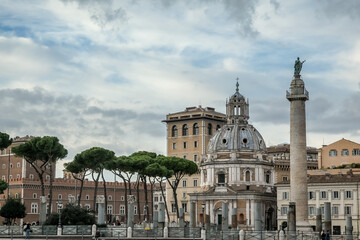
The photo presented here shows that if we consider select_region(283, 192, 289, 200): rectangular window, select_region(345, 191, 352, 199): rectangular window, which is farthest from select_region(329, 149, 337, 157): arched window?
select_region(345, 191, 352, 199): rectangular window

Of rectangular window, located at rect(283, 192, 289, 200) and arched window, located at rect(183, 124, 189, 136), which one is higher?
arched window, located at rect(183, 124, 189, 136)

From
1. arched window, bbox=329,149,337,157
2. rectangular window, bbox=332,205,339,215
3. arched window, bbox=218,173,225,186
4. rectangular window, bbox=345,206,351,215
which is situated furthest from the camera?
arched window, bbox=329,149,337,157

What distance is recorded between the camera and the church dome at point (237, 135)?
94.2m

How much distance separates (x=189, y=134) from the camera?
11519 centimetres

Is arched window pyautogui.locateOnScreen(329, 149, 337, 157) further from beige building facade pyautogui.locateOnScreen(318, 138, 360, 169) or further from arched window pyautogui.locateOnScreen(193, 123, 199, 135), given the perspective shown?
arched window pyautogui.locateOnScreen(193, 123, 199, 135)

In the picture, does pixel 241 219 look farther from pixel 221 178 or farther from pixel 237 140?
pixel 237 140

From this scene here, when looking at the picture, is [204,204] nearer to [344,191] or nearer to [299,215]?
[344,191]

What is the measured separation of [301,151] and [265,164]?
39.3 metres

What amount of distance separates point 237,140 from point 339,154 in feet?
47.9

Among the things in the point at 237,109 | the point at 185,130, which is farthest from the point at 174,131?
the point at 237,109

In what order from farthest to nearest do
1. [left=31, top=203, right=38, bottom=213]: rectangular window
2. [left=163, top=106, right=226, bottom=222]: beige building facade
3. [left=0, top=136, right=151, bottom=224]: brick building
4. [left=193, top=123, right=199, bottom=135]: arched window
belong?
1. [left=193, top=123, right=199, bottom=135]: arched window
2. [left=163, top=106, right=226, bottom=222]: beige building facade
3. [left=31, top=203, right=38, bottom=213]: rectangular window
4. [left=0, top=136, right=151, bottom=224]: brick building

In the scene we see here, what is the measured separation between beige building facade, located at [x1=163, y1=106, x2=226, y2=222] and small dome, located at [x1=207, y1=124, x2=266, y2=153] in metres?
16.3

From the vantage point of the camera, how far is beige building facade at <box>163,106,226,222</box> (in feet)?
366

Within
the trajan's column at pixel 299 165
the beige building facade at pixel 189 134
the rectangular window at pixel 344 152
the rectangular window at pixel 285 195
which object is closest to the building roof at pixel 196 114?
the beige building facade at pixel 189 134
